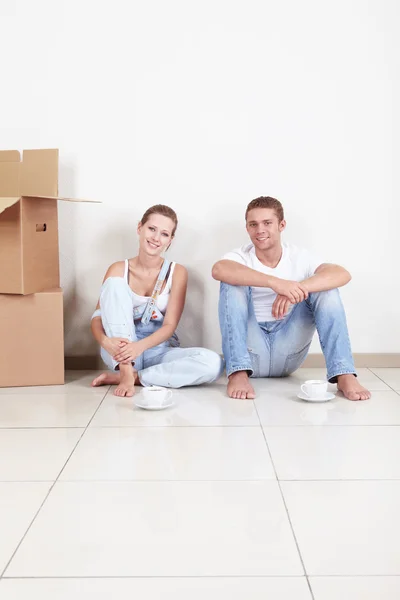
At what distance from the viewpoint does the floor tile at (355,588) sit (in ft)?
3.53

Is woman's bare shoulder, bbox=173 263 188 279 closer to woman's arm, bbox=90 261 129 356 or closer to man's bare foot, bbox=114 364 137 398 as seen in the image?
woman's arm, bbox=90 261 129 356

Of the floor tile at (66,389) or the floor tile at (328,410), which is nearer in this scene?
the floor tile at (328,410)

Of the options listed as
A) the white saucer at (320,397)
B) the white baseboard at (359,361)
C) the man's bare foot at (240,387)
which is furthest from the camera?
the white baseboard at (359,361)

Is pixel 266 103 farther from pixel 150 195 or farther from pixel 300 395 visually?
pixel 300 395

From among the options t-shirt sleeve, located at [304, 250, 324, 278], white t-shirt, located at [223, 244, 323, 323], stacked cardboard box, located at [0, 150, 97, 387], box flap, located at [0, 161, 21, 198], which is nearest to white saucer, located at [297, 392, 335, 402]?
white t-shirt, located at [223, 244, 323, 323]

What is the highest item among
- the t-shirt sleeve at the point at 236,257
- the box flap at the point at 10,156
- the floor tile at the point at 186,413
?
the box flap at the point at 10,156

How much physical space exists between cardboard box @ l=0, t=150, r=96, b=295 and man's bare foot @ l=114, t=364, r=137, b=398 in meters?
0.44

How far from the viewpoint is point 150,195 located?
2.86 meters

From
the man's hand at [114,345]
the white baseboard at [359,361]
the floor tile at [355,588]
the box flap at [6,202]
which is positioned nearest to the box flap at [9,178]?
the box flap at [6,202]

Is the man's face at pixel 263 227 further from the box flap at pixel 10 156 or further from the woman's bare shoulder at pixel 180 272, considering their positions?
the box flap at pixel 10 156

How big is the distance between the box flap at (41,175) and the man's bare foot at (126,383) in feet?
2.25

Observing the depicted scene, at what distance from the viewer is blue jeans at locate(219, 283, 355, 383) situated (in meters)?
2.46

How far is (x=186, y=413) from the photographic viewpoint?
2178 millimetres

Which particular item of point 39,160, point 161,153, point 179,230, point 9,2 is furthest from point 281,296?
point 9,2
